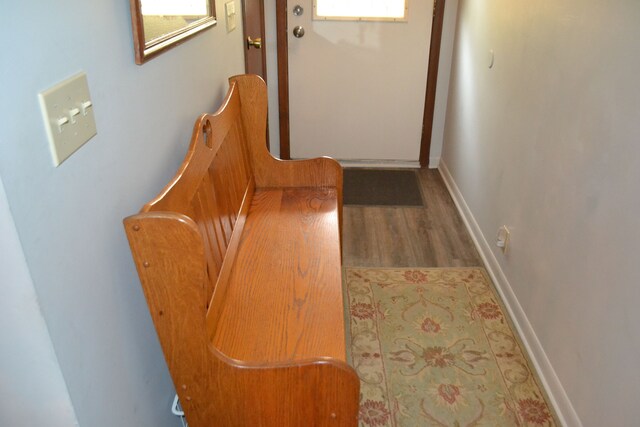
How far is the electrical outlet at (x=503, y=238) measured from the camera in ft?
7.47

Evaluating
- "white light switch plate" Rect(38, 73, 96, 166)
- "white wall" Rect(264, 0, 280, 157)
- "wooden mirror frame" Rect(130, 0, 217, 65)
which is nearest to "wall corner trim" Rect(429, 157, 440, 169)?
"white wall" Rect(264, 0, 280, 157)

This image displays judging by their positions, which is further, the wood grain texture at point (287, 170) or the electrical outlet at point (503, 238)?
Answer: the electrical outlet at point (503, 238)

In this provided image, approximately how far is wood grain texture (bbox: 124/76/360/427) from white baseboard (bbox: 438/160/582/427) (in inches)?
34.7

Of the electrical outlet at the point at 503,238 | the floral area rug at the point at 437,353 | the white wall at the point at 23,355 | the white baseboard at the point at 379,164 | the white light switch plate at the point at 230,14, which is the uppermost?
the white light switch plate at the point at 230,14

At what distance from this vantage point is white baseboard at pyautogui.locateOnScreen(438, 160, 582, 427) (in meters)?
1.69

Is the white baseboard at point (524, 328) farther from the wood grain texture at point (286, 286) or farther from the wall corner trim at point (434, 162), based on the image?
the wood grain texture at point (286, 286)

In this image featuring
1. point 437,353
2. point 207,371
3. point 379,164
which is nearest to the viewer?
point 207,371

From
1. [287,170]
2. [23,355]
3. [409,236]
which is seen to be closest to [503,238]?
[409,236]

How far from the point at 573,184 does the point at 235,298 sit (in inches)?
44.4

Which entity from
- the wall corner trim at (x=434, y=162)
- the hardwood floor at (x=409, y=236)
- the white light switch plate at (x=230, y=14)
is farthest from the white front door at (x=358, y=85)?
the white light switch plate at (x=230, y=14)

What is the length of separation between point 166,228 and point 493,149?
1.96 meters

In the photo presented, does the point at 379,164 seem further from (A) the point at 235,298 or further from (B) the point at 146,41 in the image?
(B) the point at 146,41

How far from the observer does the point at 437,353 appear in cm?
198

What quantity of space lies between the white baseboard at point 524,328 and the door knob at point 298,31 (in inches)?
56.9
